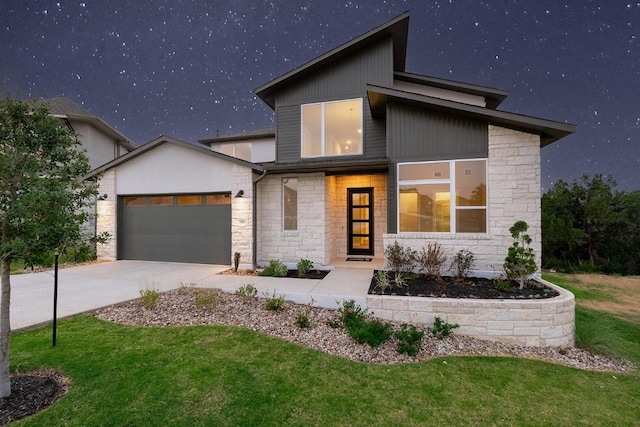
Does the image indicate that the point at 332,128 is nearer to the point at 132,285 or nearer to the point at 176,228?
the point at 176,228

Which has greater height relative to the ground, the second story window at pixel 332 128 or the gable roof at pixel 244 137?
the gable roof at pixel 244 137

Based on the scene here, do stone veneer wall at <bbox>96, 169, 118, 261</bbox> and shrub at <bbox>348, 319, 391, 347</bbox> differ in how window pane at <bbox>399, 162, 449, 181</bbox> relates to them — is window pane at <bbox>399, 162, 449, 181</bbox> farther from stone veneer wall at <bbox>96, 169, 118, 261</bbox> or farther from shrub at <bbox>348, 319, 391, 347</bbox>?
stone veneer wall at <bbox>96, 169, 118, 261</bbox>

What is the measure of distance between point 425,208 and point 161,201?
30.0ft

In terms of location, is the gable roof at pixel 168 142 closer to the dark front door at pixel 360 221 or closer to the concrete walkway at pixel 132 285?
the concrete walkway at pixel 132 285

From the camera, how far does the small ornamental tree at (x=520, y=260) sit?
573 centimetres

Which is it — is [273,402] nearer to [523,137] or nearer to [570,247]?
[523,137]

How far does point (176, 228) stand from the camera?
9781mm

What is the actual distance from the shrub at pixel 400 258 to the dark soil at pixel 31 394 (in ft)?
20.9

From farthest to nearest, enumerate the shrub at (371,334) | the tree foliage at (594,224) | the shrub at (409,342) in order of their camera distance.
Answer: the tree foliage at (594,224) → the shrub at (371,334) → the shrub at (409,342)

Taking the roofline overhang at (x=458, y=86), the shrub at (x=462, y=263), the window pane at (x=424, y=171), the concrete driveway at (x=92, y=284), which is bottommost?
the concrete driveway at (x=92, y=284)

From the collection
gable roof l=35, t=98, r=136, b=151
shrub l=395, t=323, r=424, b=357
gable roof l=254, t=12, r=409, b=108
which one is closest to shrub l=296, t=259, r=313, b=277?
shrub l=395, t=323, r=424, b=357

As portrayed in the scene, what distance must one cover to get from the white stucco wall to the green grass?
5.76 metres

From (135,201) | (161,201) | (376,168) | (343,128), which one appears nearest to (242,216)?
(161,201)

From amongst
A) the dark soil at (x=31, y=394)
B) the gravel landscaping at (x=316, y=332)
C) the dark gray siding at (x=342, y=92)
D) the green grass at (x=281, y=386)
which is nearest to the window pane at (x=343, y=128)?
the dark gray siding at (x=342, y=92)
